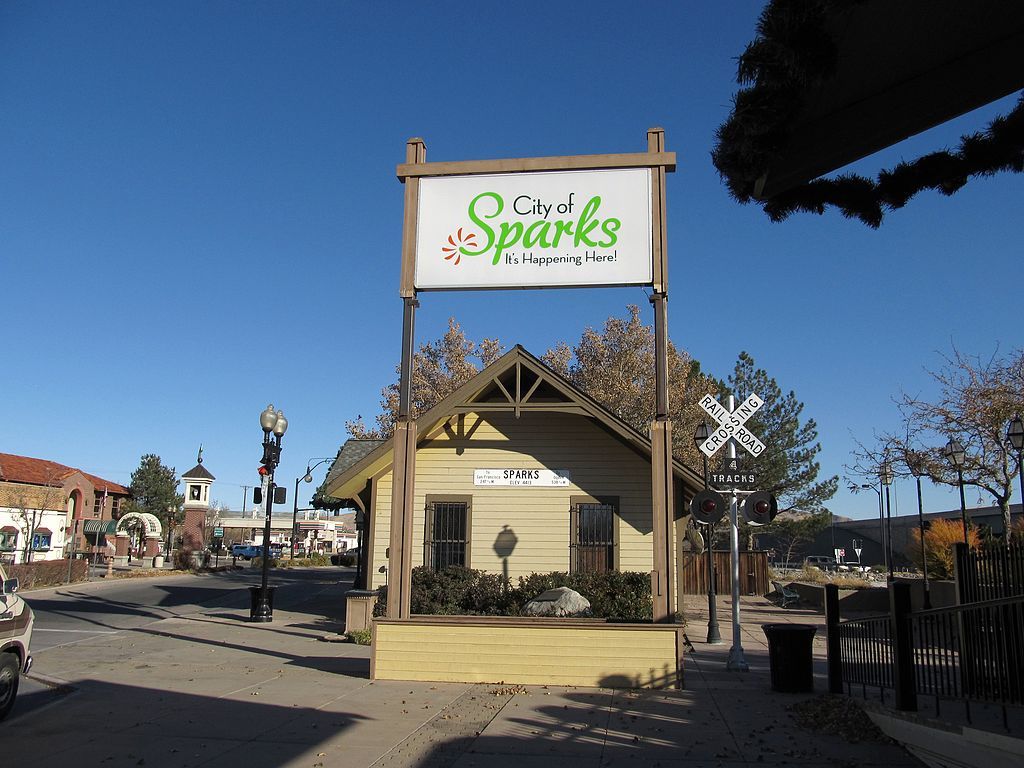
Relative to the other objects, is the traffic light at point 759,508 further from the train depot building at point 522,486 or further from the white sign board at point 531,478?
the white sign board at point 531,478

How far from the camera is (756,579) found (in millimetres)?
32250

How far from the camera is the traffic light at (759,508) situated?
1324cm

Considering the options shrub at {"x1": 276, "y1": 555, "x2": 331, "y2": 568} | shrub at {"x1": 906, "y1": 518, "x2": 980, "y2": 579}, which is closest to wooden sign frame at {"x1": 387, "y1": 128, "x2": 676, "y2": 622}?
shrub at {"x1": 906, "y1": 518, "x2": 980, "y2": 579}

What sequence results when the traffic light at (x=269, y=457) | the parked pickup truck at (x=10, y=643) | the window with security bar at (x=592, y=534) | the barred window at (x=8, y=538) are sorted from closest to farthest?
1. the parked pickup truck at (x=10, y=643)
2. the window with security bar at (x=592, y=534)
3. the traffic light at (x=269, y=457)
4. the barred window at (x=8, y=538)

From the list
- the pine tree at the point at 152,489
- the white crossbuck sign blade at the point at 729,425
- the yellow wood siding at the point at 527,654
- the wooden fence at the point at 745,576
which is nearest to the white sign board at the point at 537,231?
the white crossbuck sign blade at the point at 729,425

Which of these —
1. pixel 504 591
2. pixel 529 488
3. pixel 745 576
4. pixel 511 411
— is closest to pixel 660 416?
pixel 511 411

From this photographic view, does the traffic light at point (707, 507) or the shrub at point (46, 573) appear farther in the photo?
the shrub at point (46, 573)

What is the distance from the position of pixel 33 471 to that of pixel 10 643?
174 feet

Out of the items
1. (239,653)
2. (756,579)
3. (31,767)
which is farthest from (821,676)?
(756,579)

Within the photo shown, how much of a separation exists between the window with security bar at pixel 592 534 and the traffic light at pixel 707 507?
13.6ft

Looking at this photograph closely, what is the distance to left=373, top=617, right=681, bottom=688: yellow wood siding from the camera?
1109 cm

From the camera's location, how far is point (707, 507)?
521 inches

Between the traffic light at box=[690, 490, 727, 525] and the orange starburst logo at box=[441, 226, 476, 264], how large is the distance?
17.1 ft

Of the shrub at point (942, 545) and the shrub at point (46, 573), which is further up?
the shrub at point (942, 545)
